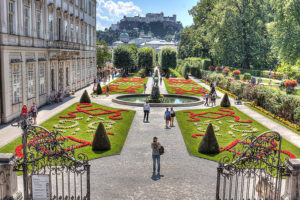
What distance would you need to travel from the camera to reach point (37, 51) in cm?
2830

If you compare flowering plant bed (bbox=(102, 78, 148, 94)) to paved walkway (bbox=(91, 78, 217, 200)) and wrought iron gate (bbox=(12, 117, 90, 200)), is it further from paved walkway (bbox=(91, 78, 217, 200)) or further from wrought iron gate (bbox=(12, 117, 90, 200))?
wrought iron gate (bbox=(12, 117, 90, 200))

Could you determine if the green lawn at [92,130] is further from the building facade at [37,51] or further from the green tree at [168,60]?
the green tree at [168,60]

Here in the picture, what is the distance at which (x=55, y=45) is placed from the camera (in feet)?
107

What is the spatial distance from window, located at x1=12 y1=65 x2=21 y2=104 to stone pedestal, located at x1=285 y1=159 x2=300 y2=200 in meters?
21.0

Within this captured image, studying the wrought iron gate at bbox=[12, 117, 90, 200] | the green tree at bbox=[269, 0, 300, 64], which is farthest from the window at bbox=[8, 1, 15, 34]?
the green tree at bbox=[269, 0, 300, 64]

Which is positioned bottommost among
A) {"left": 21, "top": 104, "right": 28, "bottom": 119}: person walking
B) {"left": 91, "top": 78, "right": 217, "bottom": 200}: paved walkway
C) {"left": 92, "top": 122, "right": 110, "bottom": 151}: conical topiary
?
{"left": 91, "top": 78, "right": 217, "bottom": 200}: paved walkway

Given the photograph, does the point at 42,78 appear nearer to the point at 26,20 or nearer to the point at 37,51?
the point at 37,51

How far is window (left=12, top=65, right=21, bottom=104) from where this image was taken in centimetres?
2381

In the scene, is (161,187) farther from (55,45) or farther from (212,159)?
(55,45)

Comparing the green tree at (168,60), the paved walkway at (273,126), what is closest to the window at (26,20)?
the paved walkway at (273,126)

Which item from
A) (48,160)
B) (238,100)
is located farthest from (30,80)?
(238,100)

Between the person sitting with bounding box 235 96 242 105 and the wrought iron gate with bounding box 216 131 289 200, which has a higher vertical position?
the wrought iron gate with bounding box 216 131 289 200

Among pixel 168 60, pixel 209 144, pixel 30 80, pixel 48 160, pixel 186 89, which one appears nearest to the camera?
pixel 48 160

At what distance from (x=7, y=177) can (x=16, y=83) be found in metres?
17.1
